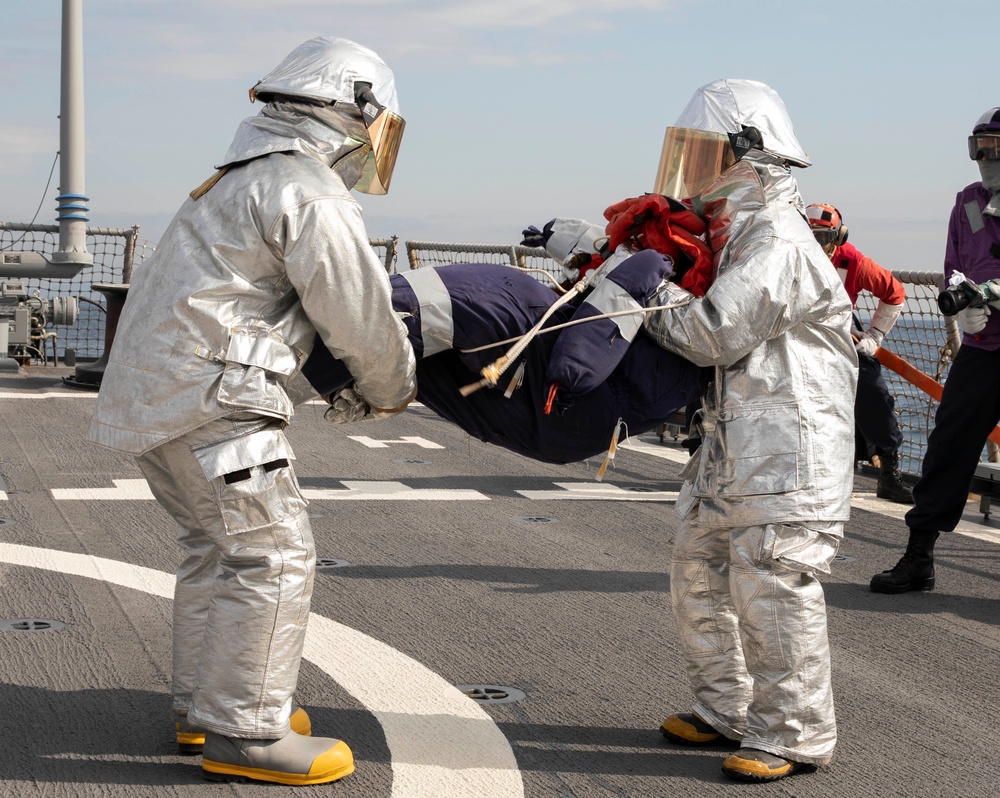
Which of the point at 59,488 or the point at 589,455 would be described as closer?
the point at 589,455

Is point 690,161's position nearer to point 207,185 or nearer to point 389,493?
point 207,185

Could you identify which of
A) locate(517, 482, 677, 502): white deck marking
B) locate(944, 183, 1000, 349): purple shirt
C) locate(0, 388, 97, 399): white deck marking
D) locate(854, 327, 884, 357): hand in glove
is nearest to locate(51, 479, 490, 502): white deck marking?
locate(517, 482, 677, 502): white deck marking

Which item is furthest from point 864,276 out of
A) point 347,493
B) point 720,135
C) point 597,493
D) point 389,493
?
point 720,135

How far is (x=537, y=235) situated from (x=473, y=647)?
5.59 feet

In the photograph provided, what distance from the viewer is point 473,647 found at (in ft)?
15.7

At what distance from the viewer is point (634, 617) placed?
5.29m

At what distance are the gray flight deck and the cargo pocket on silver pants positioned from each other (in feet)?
2.55

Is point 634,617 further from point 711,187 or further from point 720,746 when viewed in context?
point 711,187

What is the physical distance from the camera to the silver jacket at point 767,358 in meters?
3.47

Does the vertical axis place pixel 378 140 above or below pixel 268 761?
above

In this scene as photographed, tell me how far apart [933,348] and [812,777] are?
6.41 metres

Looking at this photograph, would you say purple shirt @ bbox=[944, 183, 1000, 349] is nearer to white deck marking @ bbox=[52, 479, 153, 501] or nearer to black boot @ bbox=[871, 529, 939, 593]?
black boot @ bbox=[871, 529, 939, 593]

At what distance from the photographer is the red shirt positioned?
26.9 feet

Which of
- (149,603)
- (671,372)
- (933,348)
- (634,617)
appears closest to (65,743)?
(149,603)
